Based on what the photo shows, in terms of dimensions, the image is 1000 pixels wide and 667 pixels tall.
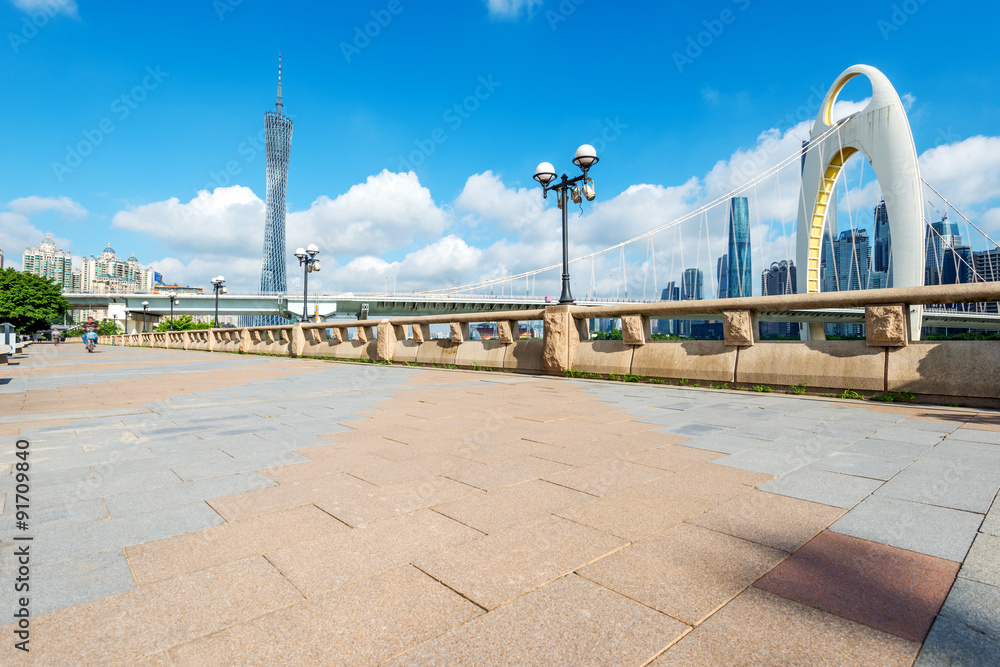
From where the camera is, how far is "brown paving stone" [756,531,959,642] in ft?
4.69

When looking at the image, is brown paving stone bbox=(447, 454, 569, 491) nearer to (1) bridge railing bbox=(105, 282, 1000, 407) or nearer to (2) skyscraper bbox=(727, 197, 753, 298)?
(1) bridge railing bbox=(105, 282, 1000, 407)

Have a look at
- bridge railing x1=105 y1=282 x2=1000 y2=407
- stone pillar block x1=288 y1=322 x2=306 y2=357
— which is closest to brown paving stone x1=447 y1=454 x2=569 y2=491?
bridge railing x1=105 y1=282 x2=1000 y2=407

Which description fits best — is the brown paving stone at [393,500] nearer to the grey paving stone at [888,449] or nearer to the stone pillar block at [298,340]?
the grey paving stone at [888,449]

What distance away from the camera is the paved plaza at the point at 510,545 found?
52.3 inches

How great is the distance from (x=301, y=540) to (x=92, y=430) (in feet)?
11.2

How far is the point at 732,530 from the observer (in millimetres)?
2059

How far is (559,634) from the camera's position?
4.48 feet

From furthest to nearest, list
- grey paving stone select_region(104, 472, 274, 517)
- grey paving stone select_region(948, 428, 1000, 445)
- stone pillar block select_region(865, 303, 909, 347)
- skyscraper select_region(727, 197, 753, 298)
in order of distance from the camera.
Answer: skyscraper select_region(727, 197, 753, 298), stone pillar block select_region(865, 303, 909, 347), grey paving stone select_region(948, 428, 1000, 445), grey paving stone select_region(104, 472, 274, 517)

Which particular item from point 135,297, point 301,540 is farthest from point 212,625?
point 135,297

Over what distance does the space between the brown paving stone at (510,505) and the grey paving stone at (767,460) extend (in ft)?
3.91

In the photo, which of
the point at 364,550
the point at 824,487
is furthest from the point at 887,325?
the point at 364,550

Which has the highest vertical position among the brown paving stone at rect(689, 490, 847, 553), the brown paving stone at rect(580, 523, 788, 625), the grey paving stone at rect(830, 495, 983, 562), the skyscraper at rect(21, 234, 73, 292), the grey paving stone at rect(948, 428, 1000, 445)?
the skyscraper at rect(21, 234, 73, 292)

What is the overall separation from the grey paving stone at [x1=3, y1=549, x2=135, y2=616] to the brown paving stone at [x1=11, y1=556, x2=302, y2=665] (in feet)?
0.20

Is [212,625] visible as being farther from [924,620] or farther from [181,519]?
[924,620]
